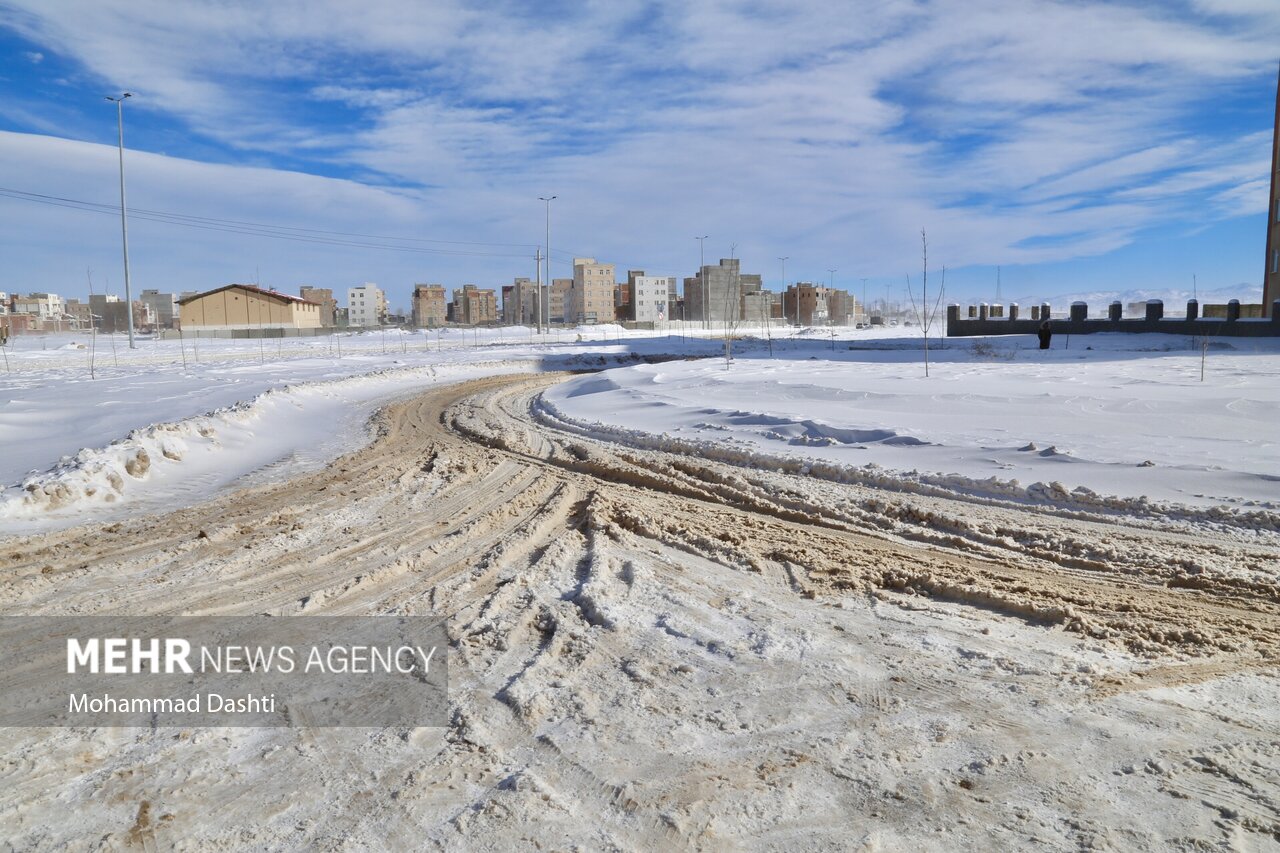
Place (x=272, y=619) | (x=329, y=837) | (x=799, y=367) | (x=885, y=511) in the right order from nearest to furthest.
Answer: (x=329, y=837), (x=272, y=619), (x=885, y=511), (x=799, y=367)

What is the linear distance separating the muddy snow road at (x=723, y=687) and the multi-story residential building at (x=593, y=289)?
394ft

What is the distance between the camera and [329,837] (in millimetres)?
2889

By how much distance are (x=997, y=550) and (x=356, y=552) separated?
5363mm

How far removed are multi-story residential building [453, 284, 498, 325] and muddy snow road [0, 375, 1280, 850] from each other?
13032 centimetres

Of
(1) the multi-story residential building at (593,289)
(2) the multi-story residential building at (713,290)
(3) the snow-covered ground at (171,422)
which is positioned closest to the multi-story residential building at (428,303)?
(1) the multi-story residential building at (593,289)

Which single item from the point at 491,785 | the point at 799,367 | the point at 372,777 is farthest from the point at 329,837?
the point at 799,367

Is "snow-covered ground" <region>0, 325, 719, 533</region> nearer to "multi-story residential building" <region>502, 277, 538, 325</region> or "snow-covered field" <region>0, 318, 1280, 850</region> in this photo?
"snow-covered field" <region>0, 318, 1280, 850</region>

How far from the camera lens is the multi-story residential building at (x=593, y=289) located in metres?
126

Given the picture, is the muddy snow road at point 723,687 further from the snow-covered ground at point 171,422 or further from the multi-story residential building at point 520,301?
the multi-story residential building at point 520,301

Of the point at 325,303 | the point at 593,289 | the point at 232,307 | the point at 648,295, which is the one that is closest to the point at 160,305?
the point at 325,303

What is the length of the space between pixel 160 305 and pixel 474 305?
53.5 m

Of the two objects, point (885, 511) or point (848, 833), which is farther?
point (885, 511)

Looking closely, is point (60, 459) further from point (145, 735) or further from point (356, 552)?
point (145, 735)

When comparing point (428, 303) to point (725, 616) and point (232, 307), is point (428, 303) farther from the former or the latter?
point (725, 616)
